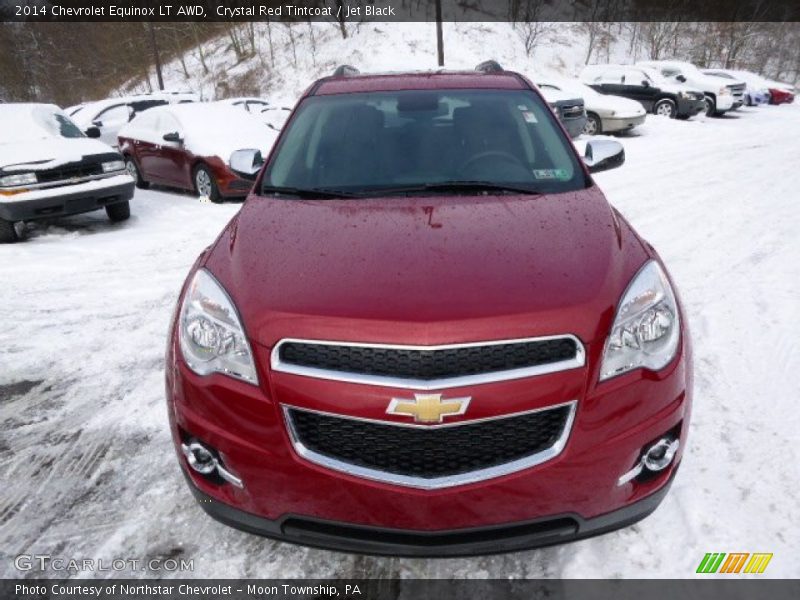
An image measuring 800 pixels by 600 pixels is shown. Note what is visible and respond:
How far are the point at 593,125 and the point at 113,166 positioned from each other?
12.1 metres

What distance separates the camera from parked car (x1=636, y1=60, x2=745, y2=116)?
18906mm

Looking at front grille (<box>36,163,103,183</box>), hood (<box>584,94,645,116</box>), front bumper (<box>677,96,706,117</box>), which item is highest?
front grille (<box>36,163,103,183</box>)

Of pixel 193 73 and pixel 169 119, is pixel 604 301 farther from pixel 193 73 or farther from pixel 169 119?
pixel 193 73

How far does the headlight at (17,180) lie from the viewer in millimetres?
6750

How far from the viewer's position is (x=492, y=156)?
292cm

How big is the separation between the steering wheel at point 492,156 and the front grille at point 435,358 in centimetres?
132

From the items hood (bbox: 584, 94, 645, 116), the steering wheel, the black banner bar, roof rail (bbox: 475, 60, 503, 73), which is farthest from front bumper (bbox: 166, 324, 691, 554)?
hood (bbox: 584, 94, 645, 116)

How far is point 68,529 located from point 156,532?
381mm

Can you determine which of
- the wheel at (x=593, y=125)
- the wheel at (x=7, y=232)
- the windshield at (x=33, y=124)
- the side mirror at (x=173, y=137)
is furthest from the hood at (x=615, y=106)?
the wheel at (x=7, y=232)

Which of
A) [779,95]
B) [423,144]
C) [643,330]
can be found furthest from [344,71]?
[779,95]

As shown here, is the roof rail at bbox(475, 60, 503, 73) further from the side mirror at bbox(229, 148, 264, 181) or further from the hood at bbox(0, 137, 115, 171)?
the hood at bbox(0, 137, 115, 171)

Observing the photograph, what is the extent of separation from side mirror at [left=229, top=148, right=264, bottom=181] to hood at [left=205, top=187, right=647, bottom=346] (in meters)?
0.90

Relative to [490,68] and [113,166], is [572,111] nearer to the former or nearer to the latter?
[113,166]

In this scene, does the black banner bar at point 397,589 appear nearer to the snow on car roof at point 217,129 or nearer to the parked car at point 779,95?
the snow on car roof at point 217,129
